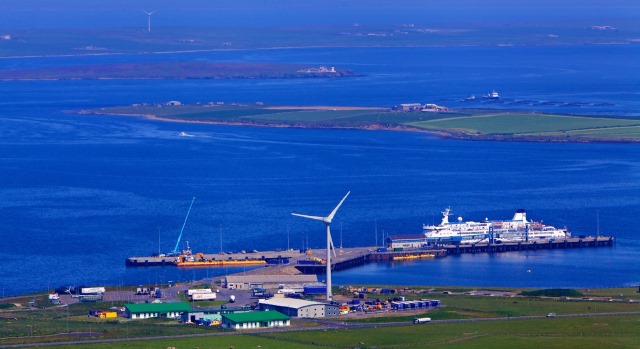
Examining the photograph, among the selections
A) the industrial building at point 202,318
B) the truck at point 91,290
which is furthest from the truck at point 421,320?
the truck at point 91,290

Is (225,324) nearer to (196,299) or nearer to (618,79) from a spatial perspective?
(196,299)

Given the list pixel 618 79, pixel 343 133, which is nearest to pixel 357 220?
pixel 343 133

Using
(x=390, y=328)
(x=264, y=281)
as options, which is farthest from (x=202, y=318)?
(x=264, y=281)

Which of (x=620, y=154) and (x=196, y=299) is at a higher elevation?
(x=620, y=154)

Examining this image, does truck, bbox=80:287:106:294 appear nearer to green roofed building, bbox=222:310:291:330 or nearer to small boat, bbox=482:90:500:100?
green roofed building, bbox=222:310:291:330

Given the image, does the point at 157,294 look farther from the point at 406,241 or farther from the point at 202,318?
the point at 406,241

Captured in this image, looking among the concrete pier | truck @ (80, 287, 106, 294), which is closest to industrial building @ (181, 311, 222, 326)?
truck @ (80, 287, 106, 294)
